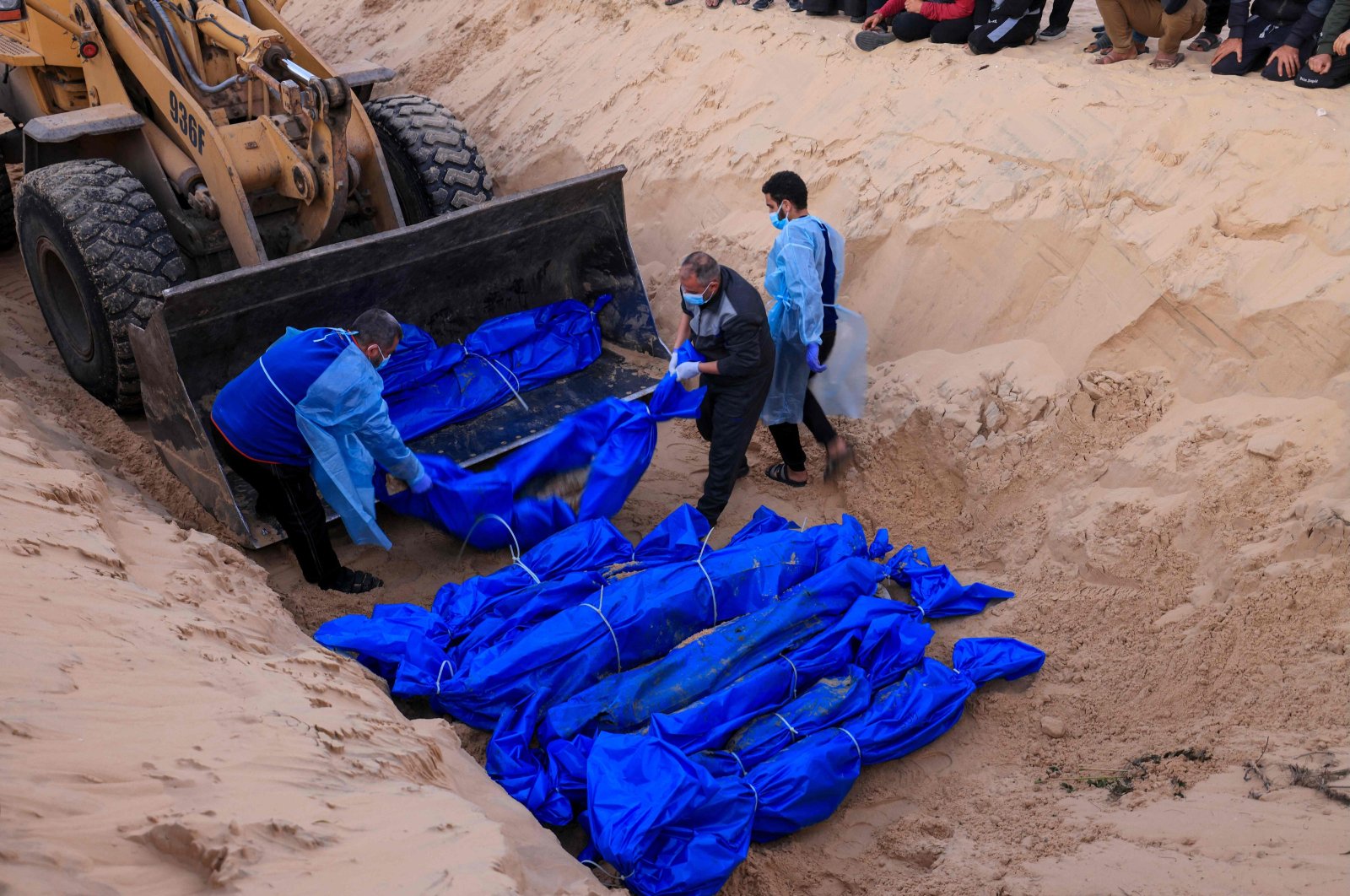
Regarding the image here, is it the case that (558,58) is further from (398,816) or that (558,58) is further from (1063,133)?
(398,816)

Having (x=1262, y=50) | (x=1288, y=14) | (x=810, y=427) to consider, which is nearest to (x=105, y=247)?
(x=810, y=427)

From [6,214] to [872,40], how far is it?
612cm

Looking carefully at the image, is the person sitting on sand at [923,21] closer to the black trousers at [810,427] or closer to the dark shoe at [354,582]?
the black trousers at [810,427]

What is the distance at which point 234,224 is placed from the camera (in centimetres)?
576

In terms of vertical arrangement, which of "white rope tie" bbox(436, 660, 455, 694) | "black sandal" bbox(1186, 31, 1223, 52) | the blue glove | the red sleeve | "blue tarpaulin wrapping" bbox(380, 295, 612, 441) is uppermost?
the red sleeve

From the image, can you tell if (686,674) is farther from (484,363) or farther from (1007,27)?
(1007,27)

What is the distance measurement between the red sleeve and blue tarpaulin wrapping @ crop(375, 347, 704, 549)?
315 centimetres

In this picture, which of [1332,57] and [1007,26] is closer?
[1332,57]

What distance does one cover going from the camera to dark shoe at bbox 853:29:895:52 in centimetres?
709

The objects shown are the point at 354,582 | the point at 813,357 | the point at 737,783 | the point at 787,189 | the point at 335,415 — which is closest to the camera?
the point at 737,783

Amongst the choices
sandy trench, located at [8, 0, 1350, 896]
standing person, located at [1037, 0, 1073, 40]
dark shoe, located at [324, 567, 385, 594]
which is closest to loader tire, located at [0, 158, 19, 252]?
sandy trench, located at [8, 0, 1350, 896]

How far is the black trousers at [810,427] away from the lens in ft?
19.1

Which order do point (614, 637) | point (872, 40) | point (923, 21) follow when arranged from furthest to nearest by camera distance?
point (872, 40)
point (923, 21)
point (614, 637)

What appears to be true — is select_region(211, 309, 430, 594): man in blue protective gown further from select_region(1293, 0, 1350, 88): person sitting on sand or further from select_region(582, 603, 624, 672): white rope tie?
select_region(1293, 0, 1350, 88): person sitting on sand
